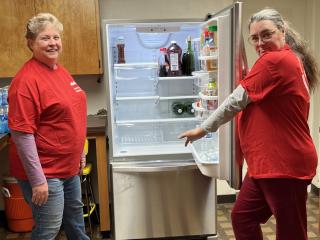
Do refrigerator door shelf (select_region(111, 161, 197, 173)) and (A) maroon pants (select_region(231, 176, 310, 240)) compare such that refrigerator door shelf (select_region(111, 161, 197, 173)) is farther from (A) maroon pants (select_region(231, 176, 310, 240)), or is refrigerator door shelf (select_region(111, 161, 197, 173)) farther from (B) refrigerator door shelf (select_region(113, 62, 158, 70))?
(A) maroon pants (select_region(231, 176, 310, 240))

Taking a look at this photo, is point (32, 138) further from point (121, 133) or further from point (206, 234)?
point (206, 234)

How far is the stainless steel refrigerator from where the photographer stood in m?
2.66

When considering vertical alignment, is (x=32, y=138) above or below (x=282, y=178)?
above

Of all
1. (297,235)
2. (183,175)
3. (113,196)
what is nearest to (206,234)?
(183,175)

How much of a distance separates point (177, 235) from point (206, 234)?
0.21 meters

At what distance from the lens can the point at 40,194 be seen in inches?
69.9

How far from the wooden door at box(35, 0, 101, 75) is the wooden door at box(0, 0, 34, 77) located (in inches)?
4.0

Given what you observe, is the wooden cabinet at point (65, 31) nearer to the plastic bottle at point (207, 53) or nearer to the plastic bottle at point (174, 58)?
the plastic bottle at point (174, 58)

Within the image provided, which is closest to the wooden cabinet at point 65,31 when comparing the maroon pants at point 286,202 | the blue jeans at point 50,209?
the blue jeans at point 50,209

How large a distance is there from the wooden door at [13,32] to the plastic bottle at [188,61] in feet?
3.66

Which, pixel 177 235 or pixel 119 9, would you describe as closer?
pixel 177 235

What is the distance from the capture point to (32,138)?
175cm

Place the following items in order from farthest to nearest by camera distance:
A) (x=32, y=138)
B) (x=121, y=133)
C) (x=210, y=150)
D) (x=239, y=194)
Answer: (x=121, y=133), (x=210, y=150), (x=239, y=194), (x=32, y=138)

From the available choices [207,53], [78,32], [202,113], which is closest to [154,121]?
[202,113]
